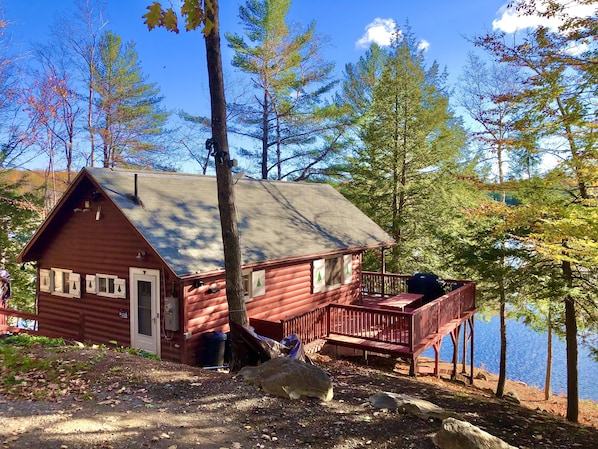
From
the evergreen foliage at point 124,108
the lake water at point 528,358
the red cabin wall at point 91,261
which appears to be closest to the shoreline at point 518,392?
the lake water at point 528,358

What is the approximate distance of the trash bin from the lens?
9.95 metres

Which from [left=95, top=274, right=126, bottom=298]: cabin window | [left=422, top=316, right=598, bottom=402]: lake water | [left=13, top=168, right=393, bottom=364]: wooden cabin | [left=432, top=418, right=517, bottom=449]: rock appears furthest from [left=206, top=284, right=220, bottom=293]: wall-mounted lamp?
[left=422, top=316, right=598, bottom=402]: lake water

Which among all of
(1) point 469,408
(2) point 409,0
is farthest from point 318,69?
(1) point 469,408

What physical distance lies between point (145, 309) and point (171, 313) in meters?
1.35

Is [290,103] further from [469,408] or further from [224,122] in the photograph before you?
[469,408]

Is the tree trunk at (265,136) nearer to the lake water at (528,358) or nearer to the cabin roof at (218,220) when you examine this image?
the cabin roof at (218,220)

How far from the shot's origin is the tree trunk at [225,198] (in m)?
7.50

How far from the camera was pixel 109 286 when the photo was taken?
11242mm

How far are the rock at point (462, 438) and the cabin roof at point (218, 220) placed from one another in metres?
5.98

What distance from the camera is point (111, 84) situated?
2392cm

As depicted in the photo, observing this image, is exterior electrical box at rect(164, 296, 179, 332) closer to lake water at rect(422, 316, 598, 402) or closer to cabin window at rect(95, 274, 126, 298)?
cabin window at rect(95, 274, 126, 298)

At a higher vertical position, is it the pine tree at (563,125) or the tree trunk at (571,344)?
the pine tree at (563,125)

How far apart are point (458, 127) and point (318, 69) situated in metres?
8.93

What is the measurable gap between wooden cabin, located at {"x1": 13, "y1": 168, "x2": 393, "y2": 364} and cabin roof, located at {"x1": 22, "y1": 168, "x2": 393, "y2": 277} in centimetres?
4
